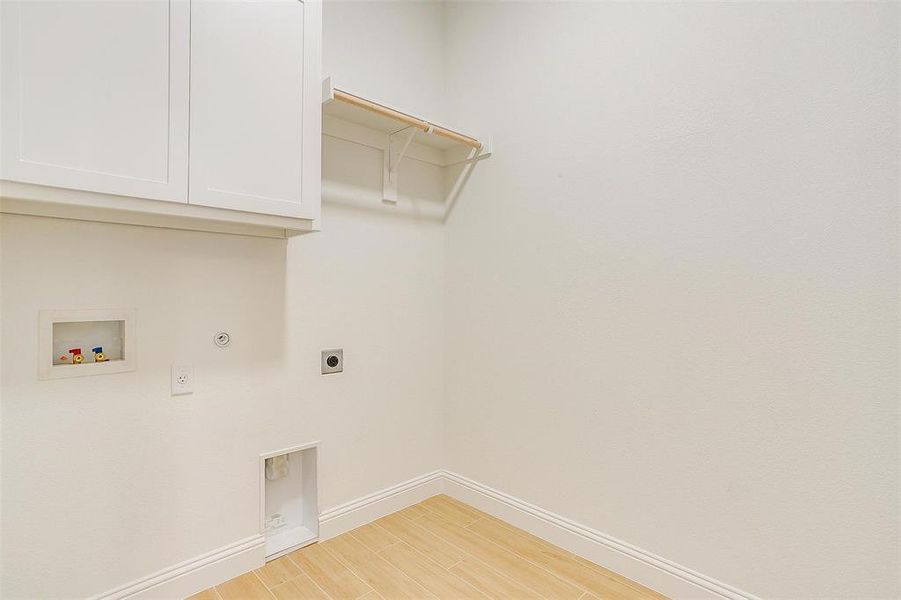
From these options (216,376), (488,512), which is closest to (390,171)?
(216,376)

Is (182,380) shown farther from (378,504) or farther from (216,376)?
(378,504)

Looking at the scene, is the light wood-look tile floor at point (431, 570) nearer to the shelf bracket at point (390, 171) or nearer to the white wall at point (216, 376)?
the white wall at point (216, 376)

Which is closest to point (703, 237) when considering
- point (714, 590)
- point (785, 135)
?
point (785, 135)

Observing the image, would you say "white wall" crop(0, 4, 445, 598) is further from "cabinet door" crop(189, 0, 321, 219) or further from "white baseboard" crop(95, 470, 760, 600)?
"cabinet door" crop(189, 0, 321, 219)

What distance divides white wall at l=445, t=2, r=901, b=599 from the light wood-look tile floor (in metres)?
0.22

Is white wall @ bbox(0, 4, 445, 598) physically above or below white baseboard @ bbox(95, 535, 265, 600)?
above

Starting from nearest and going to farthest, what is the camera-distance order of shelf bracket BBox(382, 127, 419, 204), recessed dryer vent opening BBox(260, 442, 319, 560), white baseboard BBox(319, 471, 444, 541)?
recessed dryer vent opening BBox(260, 442, 319, 560)
white baseboard BBox(319, 471, 444, 541)
shelf bracket BBox(382, 127, 419, 204)

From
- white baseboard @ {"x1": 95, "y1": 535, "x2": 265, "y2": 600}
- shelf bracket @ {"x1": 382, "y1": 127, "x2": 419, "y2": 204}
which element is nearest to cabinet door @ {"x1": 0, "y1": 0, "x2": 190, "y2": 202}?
shelf bracket @ {"x1": 382, "y1": 127, "x2": 419, "y2": 204}

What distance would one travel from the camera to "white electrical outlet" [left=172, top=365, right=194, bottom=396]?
174cm

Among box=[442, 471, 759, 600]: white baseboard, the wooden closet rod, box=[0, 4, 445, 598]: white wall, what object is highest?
the wooden closet rod

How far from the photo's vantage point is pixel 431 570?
1.94 m

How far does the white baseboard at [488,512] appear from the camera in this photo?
5.53 ft

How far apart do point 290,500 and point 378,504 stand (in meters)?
0.45

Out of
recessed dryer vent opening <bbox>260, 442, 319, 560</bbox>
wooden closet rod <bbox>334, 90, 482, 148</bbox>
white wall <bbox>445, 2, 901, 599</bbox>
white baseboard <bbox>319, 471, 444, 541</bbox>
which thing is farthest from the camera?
white baseboard <bbox>319, 471, 444, 541</bbox>
